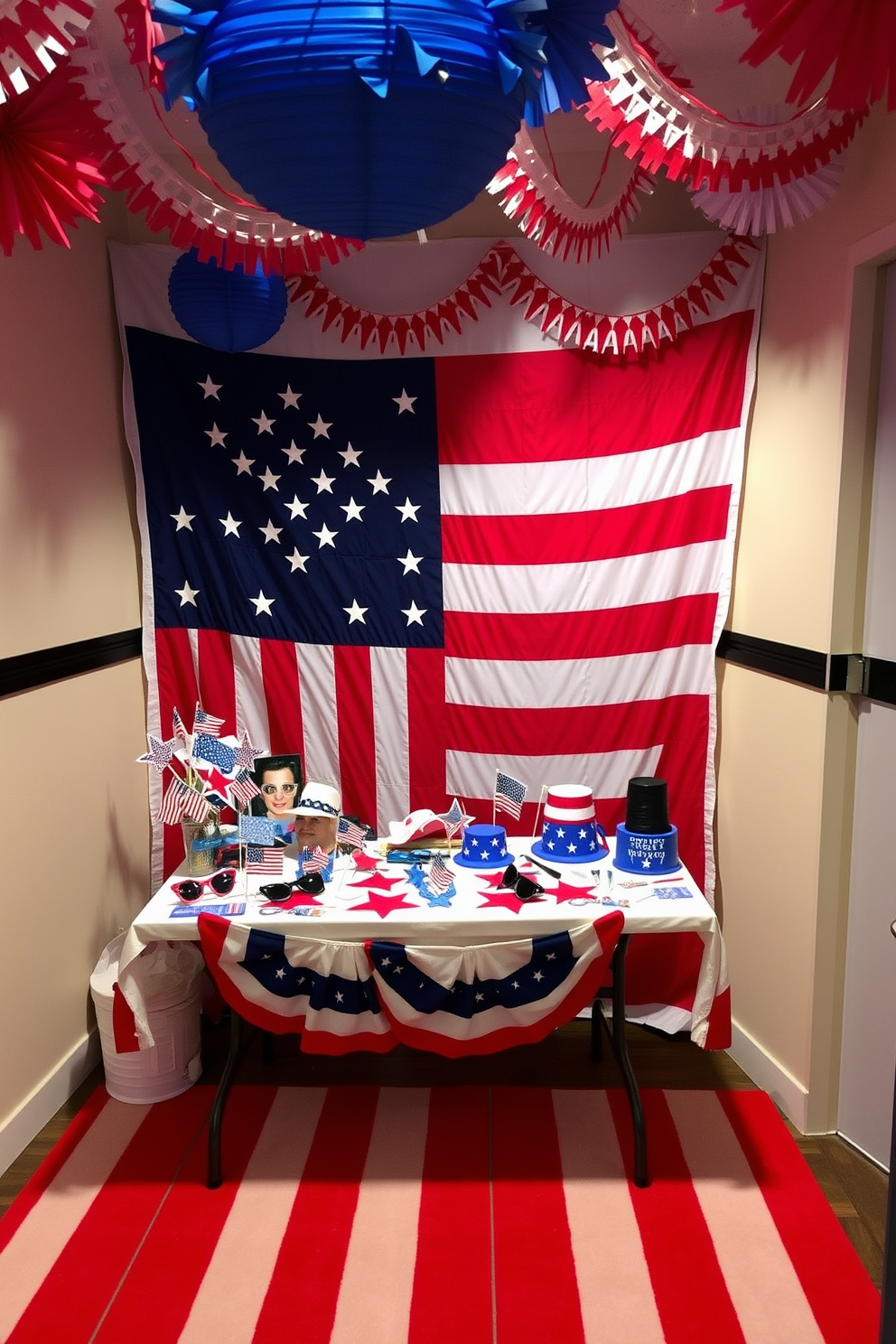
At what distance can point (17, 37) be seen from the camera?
4.12 feet

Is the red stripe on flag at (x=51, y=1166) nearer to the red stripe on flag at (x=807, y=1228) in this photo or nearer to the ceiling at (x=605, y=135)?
the red stripe on flag at (x=807, y=1228)

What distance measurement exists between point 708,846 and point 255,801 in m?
1.43

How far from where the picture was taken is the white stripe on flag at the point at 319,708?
3.12 metres

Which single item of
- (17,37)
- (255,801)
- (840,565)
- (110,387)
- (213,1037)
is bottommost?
(213,1037)

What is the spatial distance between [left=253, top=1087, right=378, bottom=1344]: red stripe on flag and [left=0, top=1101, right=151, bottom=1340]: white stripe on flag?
1.64ft

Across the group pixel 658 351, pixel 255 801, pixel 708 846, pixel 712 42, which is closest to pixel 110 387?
pixel 255 801

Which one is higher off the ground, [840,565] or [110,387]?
[110,387]

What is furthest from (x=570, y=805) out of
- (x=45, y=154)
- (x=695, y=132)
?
(x=45, y=154)

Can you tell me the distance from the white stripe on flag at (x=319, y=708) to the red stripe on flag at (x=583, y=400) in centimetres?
78

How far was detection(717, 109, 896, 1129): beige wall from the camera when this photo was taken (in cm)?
236

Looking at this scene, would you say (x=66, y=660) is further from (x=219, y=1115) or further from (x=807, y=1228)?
(x=807, y=1228)

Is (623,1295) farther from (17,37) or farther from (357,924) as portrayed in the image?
(17,37)

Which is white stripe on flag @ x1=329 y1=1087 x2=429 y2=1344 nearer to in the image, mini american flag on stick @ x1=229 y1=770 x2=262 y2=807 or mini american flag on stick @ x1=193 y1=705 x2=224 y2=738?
mini american flag on stick @ x1=229 y1=770 x2=262 y2=807

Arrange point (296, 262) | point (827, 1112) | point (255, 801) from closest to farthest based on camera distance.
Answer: point (296, 262) < point (827, 1112) < point (255, 801)
